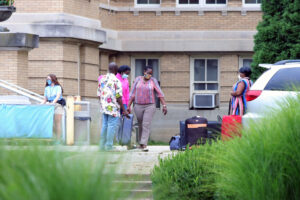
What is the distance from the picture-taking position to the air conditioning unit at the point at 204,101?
24.8 metres

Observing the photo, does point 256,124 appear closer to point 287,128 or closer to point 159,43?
point 287,128

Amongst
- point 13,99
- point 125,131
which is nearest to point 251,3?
point 13,99

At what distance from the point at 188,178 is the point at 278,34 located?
537 inches

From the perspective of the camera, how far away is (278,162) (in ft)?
21.3

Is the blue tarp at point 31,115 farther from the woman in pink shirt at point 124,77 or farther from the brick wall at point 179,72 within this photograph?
the brick wall at point 179,72

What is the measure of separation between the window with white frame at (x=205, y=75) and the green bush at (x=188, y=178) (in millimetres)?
16917

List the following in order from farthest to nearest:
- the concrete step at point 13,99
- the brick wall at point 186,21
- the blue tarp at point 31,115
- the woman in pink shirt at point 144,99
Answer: the brick wall at point 186,21 → the concrete step at point 13,99 → the blue tarp at point 31,115 → the woman in pink shirt at point 144,99

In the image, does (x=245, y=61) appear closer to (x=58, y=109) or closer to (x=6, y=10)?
(x=6, y=10)

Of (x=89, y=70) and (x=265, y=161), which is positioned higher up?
(x=89, y=70)

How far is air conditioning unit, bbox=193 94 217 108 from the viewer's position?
976 inches

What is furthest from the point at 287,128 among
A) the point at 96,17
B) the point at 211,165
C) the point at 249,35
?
the point at 249,35

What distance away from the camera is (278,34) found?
21078mm

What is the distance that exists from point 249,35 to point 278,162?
18.3 m

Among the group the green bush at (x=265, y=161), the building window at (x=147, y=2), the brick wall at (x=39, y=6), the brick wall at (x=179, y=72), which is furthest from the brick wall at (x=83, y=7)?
the green bush at (x=265, y=161)
